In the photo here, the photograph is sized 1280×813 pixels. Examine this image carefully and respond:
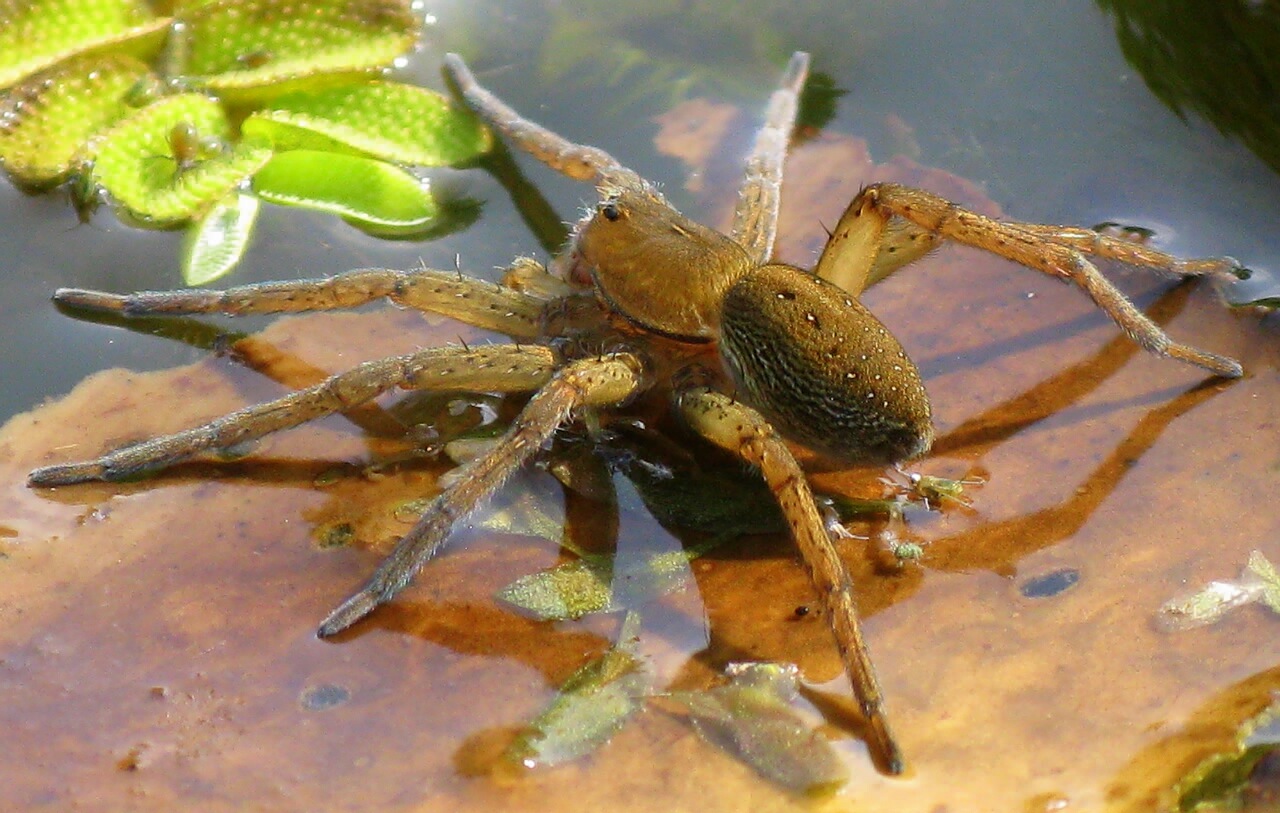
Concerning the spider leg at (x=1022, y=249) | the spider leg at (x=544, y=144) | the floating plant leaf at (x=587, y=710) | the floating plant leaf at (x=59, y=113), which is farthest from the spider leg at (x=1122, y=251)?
the floating plant leaf at (x=59, y=113)

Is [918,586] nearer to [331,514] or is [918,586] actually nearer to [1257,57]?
[331,514]

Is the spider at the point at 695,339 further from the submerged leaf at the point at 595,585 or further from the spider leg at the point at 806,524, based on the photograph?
the submerged leaf at the point at 595,585

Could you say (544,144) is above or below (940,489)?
above

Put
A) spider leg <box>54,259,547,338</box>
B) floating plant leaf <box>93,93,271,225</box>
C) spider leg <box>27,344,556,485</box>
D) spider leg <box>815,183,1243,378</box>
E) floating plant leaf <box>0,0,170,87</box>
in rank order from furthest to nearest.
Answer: floating plant leaf <box>0,0,170,87</box> < floating plant leaf <box>93,93,271,225</box> < spider leg <box>54,259,547,338</box> < spider leg <box>815,183,1243,378</box> < spider leg <box>27,344,556,485</box>

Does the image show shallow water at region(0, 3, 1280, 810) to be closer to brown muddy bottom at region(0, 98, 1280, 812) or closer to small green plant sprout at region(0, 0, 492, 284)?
brown muddy bottom at region(0, 98, 1280, 812)

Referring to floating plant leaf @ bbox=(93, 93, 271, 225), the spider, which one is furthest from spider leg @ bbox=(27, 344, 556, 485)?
floating plant leaf @ bbox=(93, 93, 271, 225)

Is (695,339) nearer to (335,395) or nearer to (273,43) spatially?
(335,395)

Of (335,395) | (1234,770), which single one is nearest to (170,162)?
(335,395)
